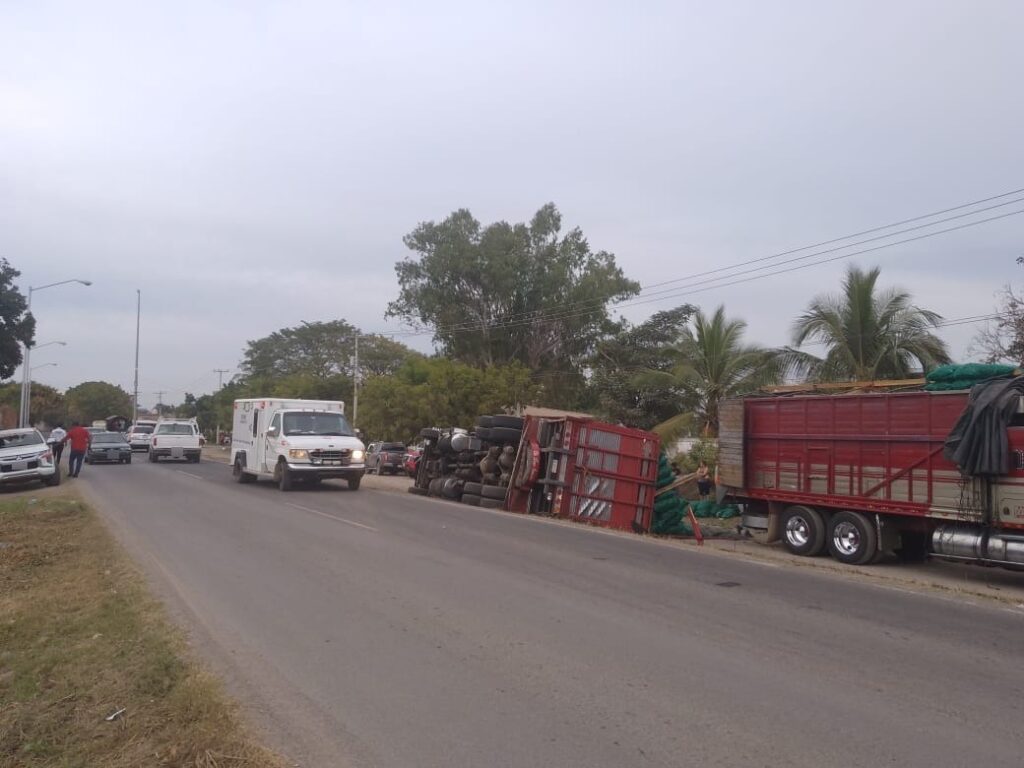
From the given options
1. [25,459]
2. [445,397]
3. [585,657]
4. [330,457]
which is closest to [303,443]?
[330,457]

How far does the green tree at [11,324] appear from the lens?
3250 centimetres

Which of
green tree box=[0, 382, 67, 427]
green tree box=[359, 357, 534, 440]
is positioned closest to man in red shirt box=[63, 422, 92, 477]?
green tree box=[359, 357, 534, 440]

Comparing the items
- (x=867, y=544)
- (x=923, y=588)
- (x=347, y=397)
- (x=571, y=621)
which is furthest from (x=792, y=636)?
(x=347, y=397)

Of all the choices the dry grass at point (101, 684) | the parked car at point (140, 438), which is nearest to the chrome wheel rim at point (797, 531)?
the dry grass at point (101, 684)

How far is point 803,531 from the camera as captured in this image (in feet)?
47.9

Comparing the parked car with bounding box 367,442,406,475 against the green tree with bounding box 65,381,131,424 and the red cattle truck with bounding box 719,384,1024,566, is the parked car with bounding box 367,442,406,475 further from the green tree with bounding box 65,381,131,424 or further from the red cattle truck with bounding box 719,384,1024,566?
the green tree with bounding box 65,381,131,424

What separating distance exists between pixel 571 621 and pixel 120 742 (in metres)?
4.21

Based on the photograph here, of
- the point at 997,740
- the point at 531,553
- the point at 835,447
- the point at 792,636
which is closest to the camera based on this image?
the point at 997,740

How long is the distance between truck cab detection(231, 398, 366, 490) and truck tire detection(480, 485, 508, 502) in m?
3.71

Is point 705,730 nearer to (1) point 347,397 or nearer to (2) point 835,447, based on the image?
(2) point 835,447

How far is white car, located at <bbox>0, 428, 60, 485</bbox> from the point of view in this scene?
831 inches

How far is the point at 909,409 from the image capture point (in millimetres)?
13195

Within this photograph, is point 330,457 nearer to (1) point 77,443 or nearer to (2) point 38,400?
(1) point 77,443

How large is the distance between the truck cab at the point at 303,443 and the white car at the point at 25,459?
5.11 metres
